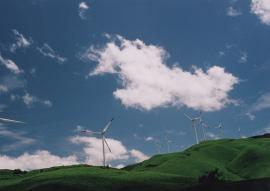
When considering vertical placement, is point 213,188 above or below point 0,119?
below

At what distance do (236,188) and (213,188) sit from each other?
6.88 metres

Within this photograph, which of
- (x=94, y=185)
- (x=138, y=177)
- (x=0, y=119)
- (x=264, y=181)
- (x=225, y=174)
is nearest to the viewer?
(x=0, y=119)

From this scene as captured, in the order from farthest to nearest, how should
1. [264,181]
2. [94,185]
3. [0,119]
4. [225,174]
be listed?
[225,174]
[94,185]
[264,181]
[0,119]

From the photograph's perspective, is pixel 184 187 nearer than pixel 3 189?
Yes

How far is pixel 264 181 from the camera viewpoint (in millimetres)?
146875

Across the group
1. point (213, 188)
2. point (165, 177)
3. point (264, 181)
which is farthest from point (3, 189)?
point (264, 181)

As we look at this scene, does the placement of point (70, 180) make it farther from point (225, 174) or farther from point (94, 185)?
point (225, 174)

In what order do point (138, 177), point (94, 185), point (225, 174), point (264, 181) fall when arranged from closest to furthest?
1. point (264, 181)
2. point (94, 185)
3. point (138, 177)
4. point (225, 174)

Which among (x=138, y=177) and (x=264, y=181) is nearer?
(x=264, y=181)

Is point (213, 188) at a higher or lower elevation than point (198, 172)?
→ lower

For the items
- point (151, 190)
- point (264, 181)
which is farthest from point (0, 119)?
point (264, 181)

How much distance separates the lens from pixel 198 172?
19812 cm

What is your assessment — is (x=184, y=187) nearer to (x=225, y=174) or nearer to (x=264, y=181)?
(x=264, y=181)

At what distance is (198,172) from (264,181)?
175 feet
